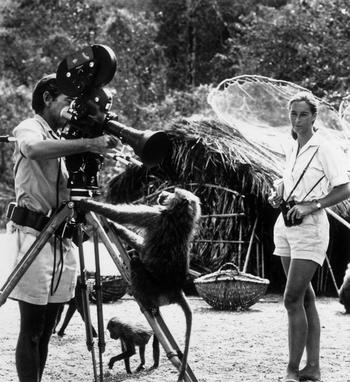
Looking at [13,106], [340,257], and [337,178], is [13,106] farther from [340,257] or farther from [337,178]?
[337,178]

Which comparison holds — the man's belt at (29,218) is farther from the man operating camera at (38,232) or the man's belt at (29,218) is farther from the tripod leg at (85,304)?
the tripod leg at (85,304)

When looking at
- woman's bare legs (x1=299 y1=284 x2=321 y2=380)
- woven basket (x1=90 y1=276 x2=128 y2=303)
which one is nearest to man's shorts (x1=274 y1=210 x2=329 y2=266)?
woman's bare legs (x1=299 y1=284 x2=321 y2=380)

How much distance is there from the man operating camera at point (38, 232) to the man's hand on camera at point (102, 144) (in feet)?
1.07

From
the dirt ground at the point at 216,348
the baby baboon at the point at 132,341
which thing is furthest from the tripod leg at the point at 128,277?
the baby baboon at the point at 132,341

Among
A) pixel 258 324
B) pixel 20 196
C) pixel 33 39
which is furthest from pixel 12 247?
pixel 33 39

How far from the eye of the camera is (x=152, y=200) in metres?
9.60

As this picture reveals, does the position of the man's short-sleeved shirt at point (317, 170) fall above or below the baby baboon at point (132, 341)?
above

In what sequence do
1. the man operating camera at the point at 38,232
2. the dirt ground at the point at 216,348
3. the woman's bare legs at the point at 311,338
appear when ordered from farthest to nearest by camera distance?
the dirt ground at the point at 216,348 → the woman's bare legs at the point at 311,338 → the man operating camera at the point at 38,232

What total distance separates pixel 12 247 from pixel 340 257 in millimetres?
7150

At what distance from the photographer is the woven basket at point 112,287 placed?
8.83 m

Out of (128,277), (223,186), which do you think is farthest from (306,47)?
(128,277)

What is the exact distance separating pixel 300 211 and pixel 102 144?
1714mm

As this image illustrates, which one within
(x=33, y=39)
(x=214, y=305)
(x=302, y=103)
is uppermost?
(x=33, y=39)

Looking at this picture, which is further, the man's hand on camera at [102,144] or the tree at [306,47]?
the tree at [306,47]
